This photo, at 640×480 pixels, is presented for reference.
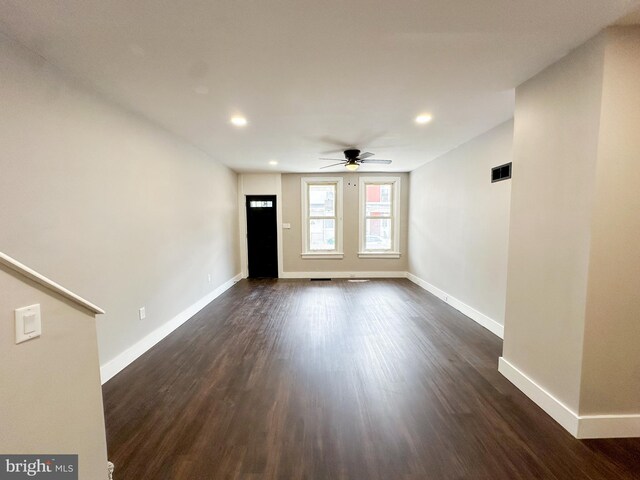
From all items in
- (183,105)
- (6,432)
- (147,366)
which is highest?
(183,105)

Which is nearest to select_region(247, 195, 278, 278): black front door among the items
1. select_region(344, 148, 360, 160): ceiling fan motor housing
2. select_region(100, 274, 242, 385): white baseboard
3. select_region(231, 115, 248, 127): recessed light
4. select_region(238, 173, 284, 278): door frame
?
select_region(238, 173, 284, 278): door frame

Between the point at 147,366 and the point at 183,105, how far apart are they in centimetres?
248

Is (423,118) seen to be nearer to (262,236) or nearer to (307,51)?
(307,51)

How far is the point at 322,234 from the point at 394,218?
1741 millimetres

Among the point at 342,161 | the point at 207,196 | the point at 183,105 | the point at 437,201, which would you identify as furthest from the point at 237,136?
the point at 437,201

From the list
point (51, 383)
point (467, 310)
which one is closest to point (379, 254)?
point (467, 310)

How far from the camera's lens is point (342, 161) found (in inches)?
193

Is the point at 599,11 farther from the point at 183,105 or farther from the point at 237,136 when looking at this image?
the point at 237,136

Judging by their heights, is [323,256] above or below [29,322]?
below

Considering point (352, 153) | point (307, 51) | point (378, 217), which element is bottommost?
point (378, 217)

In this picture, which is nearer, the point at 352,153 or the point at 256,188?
the point at 352,153

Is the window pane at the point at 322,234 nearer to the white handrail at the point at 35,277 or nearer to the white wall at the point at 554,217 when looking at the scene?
the white wall at the point at 554,217

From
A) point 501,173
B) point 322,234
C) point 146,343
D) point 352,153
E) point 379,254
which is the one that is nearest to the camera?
→ point 146,343

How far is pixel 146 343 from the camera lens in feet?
9.21
